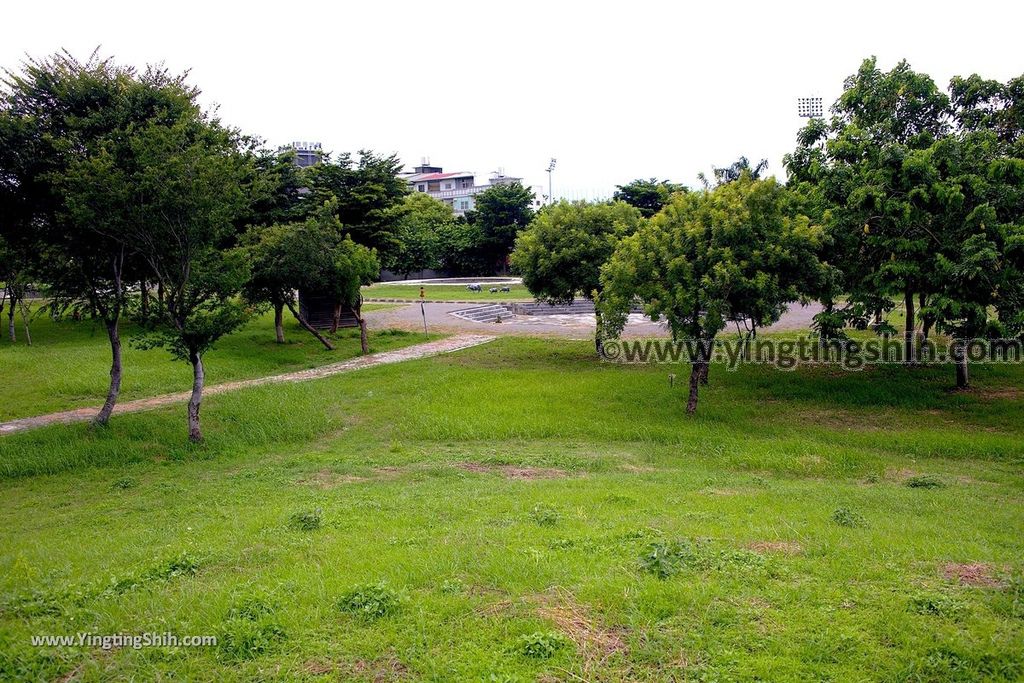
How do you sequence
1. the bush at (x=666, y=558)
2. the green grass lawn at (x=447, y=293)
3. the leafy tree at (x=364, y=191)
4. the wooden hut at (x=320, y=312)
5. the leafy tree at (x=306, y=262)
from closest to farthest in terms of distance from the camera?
the bush at (x=666, y=558)
the leafy tree at (x=306, y=262)
the leafy tree at (x=364, y=191)
the wooden hut at (x=320, y=312)
the green grass lawn at (x=447, y=293)

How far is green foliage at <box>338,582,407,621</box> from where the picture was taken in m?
4.78

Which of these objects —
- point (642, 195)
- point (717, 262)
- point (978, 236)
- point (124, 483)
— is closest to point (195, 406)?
point (124, 483)

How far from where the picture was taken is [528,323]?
3353 cm

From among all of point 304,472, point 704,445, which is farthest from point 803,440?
point 304,472

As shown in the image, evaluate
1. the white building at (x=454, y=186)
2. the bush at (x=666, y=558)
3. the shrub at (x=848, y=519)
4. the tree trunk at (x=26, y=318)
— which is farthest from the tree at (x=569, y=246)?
the white building at (x=454, y=186)

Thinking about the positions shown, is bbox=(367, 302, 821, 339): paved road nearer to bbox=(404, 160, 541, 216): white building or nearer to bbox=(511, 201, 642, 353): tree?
bbox=(511, 201, 642, 353): tree

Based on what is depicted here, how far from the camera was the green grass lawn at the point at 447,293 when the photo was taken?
44031 millimetres

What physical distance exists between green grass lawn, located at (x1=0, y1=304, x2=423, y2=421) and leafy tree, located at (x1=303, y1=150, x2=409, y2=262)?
4.01 meters

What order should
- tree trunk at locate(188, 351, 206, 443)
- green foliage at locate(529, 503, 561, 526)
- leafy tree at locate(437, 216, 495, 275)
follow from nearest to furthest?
green foliage at locate(529, 503, 561, 526) < tree trunk at locate(188, 351, 206, 443) < leafy tree at locate(437, 216, 495, 275)

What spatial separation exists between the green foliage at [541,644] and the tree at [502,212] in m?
51.8

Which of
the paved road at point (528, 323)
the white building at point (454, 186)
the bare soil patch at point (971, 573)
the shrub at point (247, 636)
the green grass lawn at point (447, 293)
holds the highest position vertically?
the white building at point (454, 186)

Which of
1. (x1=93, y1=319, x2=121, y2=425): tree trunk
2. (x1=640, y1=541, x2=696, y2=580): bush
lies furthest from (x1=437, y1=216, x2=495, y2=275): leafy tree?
(x1=640, y1=541, x2=696, y2=580): bush

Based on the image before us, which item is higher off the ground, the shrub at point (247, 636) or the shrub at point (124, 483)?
the shrub at point (247, 636)

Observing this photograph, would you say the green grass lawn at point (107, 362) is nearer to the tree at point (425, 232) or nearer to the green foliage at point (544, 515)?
the green foliage at point (544, 515)
